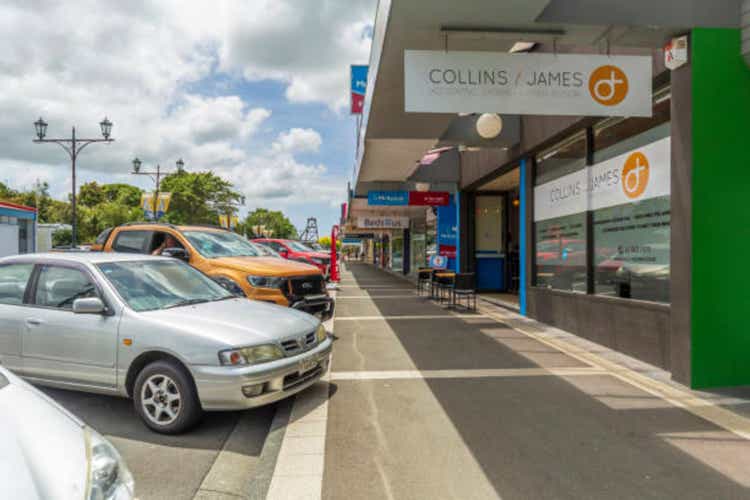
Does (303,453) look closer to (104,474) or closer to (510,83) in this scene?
(104,474)

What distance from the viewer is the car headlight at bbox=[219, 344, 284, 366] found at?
13.3 ft

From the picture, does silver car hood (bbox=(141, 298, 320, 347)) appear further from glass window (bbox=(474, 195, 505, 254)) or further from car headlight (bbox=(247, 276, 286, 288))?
glass window (bbox=(474, 195, 505, 254))

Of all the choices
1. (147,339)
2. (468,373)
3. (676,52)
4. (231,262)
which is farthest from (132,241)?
(676,52)

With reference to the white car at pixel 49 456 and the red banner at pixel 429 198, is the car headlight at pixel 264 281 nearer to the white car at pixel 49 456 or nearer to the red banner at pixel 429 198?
the white car at pixel 49 456

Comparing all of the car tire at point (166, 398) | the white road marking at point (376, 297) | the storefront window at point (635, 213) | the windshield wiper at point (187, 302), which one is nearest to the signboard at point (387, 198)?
the white road marking at point (376, 297)

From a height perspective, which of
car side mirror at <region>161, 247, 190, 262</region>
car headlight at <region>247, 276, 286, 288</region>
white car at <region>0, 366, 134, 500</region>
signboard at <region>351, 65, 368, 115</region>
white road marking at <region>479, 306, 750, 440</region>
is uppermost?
signboard at <region>351, 65, 368, 115</region>

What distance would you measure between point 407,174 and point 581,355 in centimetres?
1035

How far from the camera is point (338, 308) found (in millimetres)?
12766

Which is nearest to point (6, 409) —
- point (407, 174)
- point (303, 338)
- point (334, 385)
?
point (303, 338)

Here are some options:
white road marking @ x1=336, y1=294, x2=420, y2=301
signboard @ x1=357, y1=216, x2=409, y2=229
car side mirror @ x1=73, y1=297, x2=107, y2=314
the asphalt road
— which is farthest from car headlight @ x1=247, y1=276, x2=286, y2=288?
signboard @ x1=357, y1=216, x2=409, y2=229

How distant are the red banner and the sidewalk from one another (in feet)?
29.9

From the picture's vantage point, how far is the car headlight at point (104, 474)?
1829 millimetres

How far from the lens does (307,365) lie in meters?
4.68

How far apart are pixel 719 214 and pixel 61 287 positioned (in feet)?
22.6
